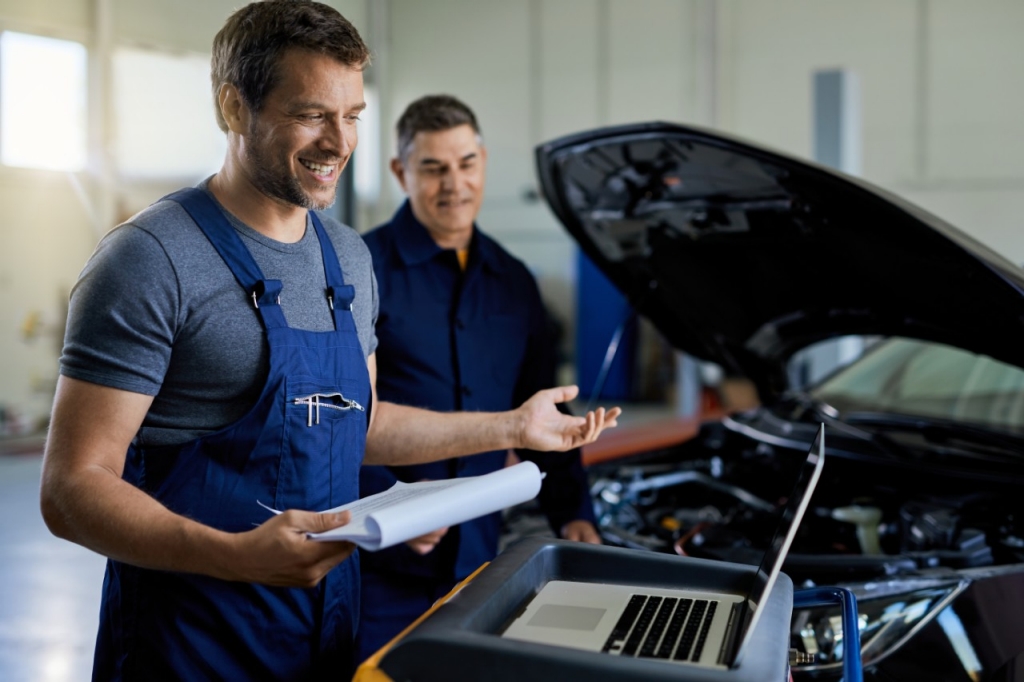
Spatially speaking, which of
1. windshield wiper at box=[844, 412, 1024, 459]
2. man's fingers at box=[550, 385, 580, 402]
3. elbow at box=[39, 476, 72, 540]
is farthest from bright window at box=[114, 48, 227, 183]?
elbow at box=[39, 476, 72, 540]

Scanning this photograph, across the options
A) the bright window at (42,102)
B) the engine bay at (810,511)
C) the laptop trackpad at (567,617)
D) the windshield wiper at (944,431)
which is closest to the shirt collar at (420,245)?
the engine bay at (810,511)

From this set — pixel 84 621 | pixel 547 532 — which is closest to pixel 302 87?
pixel 547 532

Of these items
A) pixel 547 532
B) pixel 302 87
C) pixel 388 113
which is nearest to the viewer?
pixel 302 87

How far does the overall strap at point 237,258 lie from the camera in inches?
50.5

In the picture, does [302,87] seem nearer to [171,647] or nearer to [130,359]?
[130,359]

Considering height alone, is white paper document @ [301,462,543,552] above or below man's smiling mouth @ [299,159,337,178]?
below

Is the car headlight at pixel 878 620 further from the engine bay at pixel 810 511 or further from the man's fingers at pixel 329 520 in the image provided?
the man's fingers at pixel 329 520

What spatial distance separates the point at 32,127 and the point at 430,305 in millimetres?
3053

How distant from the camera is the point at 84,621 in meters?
3.47

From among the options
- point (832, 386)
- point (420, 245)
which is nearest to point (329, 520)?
point (420, 245)

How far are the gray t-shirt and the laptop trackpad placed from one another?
0.50 meters

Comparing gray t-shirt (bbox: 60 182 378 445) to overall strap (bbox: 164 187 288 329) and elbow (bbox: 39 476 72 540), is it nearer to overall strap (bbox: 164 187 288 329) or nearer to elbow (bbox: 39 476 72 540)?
overall strap (bbox: 164 187 288 329)

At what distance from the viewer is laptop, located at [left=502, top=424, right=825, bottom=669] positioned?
918 millimetres

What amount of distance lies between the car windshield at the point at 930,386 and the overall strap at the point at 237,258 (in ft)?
5.95
